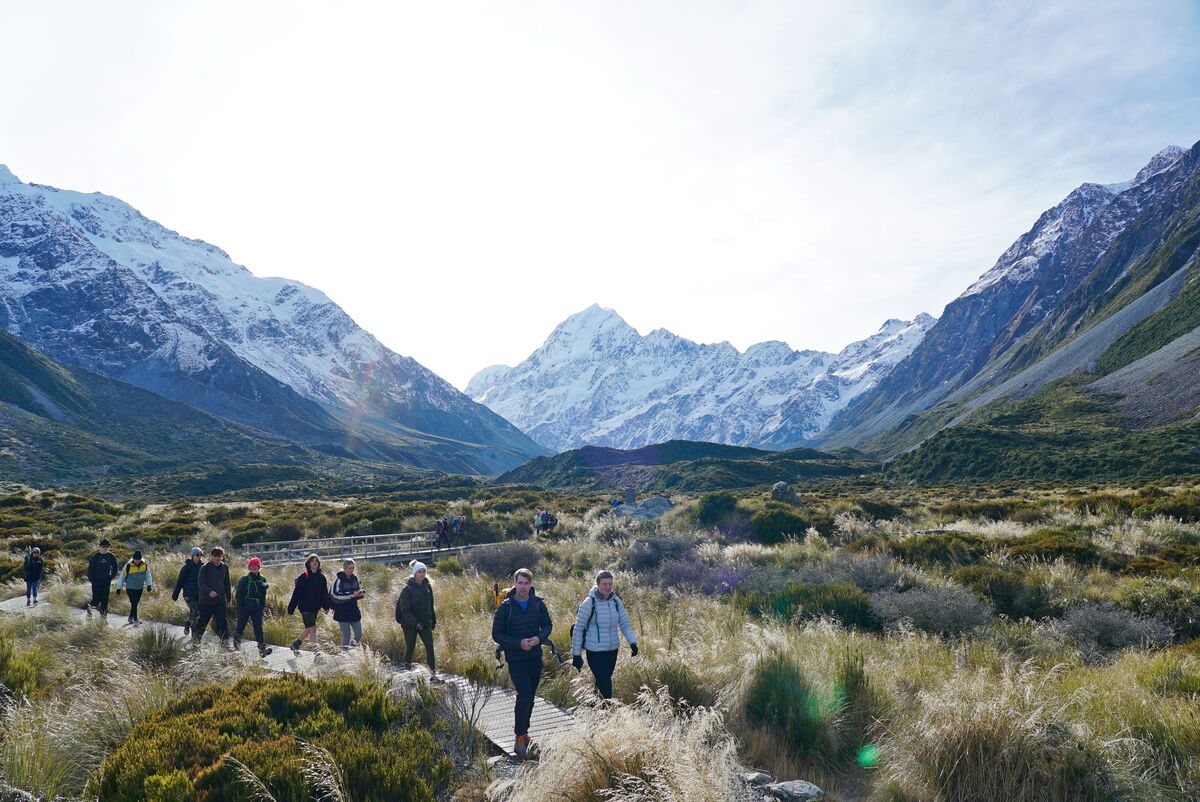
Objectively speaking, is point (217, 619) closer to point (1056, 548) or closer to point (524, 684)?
point (524, 684)

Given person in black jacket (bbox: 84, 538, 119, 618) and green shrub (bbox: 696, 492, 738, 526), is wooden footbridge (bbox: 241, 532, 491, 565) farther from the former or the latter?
green shrub (bbox: 696, 492, 738, 526)

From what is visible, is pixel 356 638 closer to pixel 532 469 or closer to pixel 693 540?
pixel 693 540

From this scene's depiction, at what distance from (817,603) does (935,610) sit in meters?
1.76

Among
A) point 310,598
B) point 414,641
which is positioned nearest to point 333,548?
point 310,598

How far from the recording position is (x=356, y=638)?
1016 centimetres

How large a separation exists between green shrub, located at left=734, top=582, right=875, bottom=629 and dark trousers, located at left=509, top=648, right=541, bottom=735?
4.53m

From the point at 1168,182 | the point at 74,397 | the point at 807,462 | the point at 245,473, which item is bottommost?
the point at 807,462

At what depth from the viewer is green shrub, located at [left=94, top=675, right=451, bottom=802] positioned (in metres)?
4.25

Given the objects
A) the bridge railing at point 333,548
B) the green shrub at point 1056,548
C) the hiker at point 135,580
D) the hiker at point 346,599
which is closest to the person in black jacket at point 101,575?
the hiker at point 135,580

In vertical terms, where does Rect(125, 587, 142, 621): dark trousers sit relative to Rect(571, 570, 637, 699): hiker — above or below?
below

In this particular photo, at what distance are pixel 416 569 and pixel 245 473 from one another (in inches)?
3656

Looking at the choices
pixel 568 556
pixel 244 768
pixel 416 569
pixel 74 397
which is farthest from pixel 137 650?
pixel 74 397

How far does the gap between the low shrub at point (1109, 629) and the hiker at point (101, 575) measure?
17.3m

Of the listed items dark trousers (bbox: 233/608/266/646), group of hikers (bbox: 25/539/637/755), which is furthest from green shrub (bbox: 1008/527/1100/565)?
dark trousers (bbox: 233/608/266/646)
